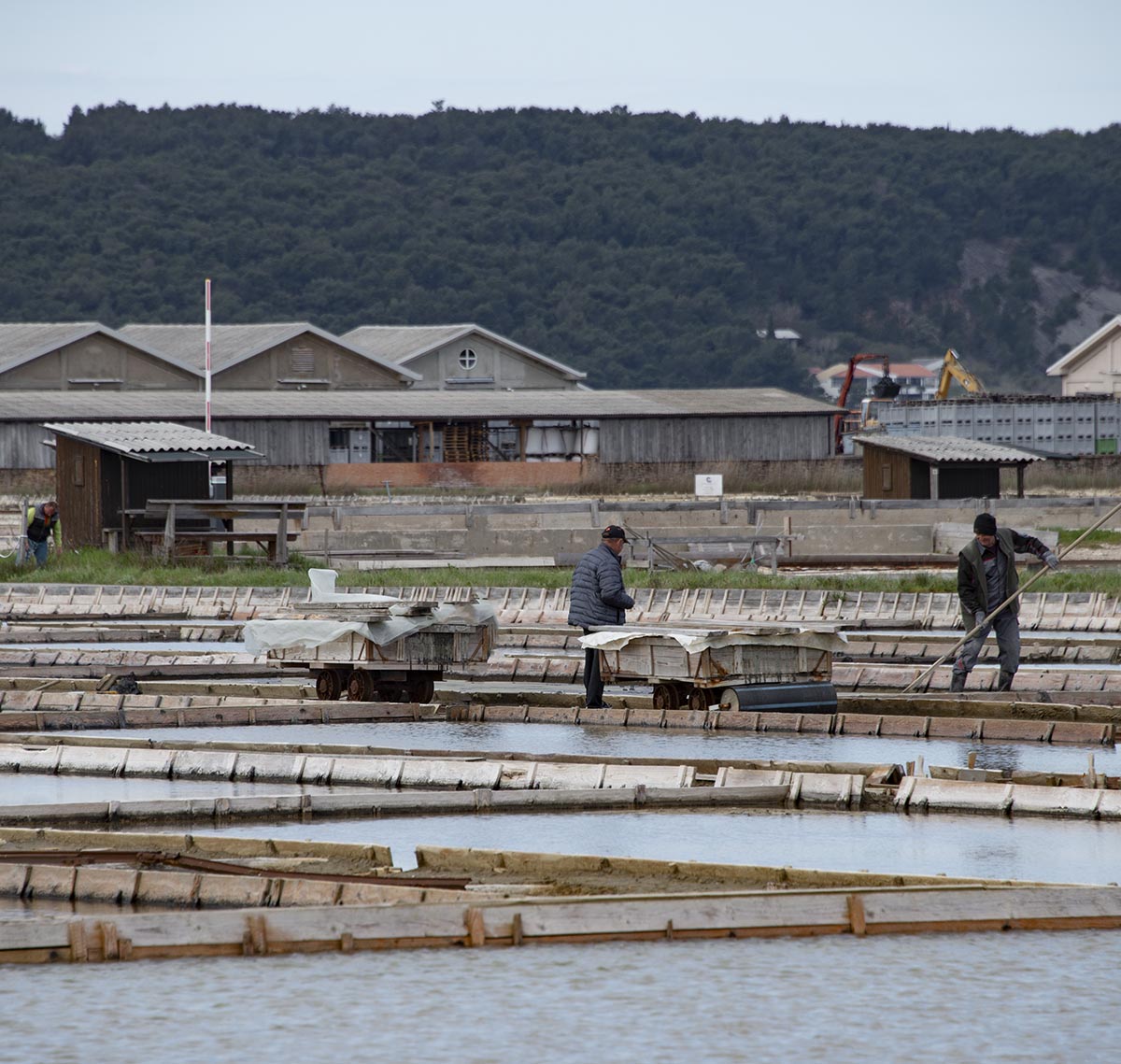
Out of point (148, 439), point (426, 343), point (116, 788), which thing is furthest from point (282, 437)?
point (116, 788)

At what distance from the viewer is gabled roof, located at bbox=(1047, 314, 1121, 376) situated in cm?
7212

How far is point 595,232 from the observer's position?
125438 millimetres

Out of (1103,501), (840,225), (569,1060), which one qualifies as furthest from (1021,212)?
(569,1060)

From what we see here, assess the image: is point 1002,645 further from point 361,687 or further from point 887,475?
point 887,475

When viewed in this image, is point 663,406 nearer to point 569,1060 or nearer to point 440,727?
point 440,727

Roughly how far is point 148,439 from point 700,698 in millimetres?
16348

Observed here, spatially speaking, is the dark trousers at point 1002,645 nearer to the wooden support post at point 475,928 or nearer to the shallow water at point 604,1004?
the shallow water at point 604,1004

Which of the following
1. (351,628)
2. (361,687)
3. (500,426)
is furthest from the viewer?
(500,426)

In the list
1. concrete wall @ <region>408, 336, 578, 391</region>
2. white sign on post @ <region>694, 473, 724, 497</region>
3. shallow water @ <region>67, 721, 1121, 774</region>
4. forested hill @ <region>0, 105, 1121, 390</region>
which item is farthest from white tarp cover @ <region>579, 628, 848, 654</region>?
forested hill @ <region>0, 105, 1121, 390</region>

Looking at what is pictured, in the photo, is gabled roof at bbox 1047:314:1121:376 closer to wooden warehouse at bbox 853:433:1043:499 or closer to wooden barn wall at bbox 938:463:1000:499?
wooden barn wall at bbox 938:463:1000:499

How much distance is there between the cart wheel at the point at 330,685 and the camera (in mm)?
16734

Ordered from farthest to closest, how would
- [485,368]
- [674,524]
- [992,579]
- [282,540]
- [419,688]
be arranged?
[485,368], [674,524], [282,540], [419,688], [992,579]

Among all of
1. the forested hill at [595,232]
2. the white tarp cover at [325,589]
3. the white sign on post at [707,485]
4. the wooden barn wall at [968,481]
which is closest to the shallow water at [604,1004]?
the white tarp cover at [325,589]

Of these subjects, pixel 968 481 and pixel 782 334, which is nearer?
pixel 968 481
